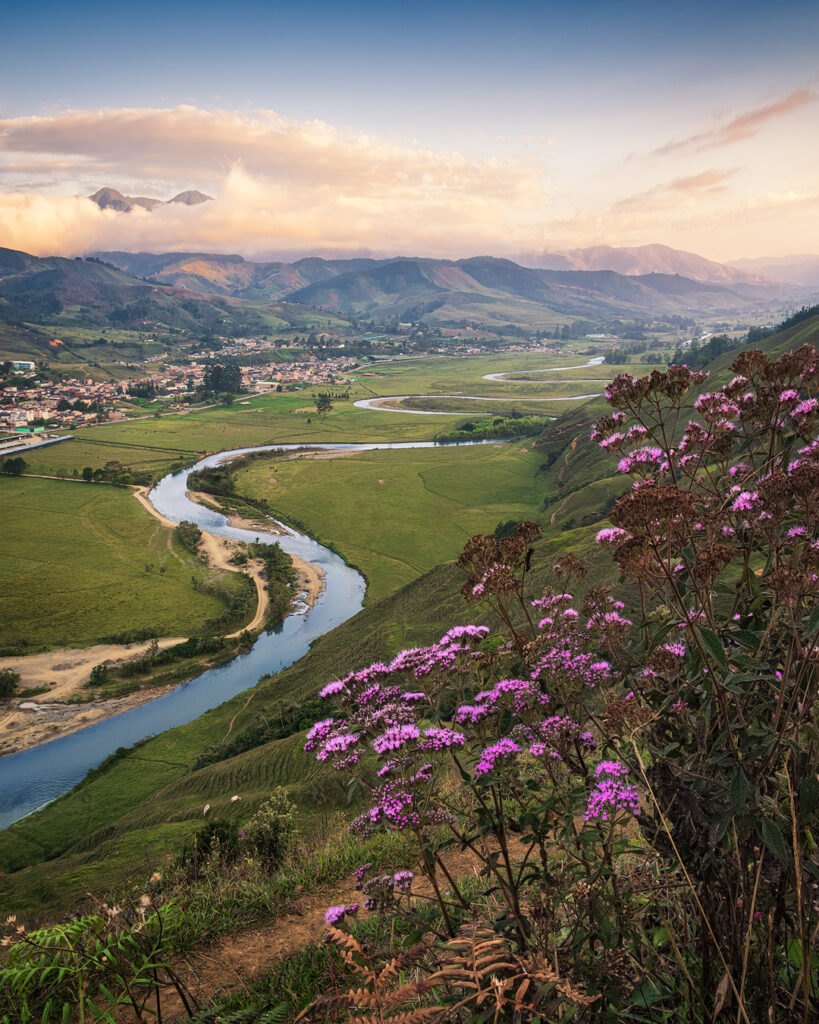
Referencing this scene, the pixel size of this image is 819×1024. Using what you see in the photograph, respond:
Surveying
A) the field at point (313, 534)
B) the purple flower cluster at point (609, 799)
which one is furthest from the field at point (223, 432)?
the purple flower cluster at point (609, 799)

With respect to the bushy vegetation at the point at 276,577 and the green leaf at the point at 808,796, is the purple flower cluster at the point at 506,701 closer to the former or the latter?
the green leaf at the point at 808,796

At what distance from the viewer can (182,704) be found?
170 feet

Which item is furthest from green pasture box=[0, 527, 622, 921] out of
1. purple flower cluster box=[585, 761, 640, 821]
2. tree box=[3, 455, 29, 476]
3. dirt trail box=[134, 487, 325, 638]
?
tree box=[3, 455, 29, 476]

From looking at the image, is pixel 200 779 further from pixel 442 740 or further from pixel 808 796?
pixel 808 796

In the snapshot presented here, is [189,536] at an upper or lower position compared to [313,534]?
upper

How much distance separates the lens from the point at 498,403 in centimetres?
18400

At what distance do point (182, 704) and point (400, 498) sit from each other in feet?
176

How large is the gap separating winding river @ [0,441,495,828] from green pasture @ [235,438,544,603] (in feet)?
11.7

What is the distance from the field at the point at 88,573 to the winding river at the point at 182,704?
33.2 feet

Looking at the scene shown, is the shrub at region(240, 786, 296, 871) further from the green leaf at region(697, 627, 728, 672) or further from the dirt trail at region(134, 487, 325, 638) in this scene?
the dirt trail at region(134, 487, 325, 638)

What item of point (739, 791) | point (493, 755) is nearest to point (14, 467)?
point (493, 755)

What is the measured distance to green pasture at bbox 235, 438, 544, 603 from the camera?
80.1 m

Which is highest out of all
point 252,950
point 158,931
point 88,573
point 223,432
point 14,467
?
point 223,432

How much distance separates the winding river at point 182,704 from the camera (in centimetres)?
4206
